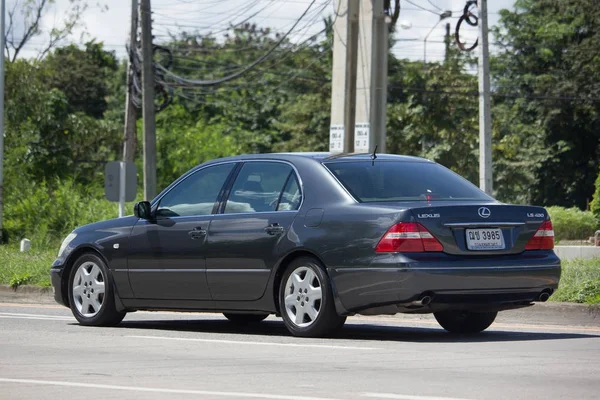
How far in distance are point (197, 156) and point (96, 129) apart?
553 centimetres

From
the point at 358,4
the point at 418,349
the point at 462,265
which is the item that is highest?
the point at 358,4

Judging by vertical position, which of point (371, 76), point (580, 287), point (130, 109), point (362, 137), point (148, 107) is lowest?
point (580, 287)

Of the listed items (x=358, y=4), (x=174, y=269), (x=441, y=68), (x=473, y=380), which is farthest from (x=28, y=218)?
(x=441, y=68)

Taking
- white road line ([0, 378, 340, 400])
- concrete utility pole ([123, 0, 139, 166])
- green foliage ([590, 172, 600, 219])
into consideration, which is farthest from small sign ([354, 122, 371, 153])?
green foliage ([590, 172, 600, 219])

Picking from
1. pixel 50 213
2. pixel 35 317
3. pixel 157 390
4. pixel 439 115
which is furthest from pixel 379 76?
pixel 439 115

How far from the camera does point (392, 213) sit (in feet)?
32.0

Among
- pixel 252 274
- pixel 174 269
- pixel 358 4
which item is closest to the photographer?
pixel 252 274

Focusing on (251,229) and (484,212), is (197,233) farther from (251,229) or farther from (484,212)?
(484,212)

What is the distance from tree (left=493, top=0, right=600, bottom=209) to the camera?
6188cm

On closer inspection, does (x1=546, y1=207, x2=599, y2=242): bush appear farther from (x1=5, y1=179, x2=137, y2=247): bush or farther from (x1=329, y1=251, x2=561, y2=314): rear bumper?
(x1=329, y1=251, x2=561, y2=314): rear bumper

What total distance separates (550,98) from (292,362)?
185ft

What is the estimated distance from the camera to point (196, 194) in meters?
11.6

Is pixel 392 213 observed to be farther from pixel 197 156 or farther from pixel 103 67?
pixel 103 67

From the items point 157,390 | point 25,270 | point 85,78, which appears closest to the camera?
point 157,390
